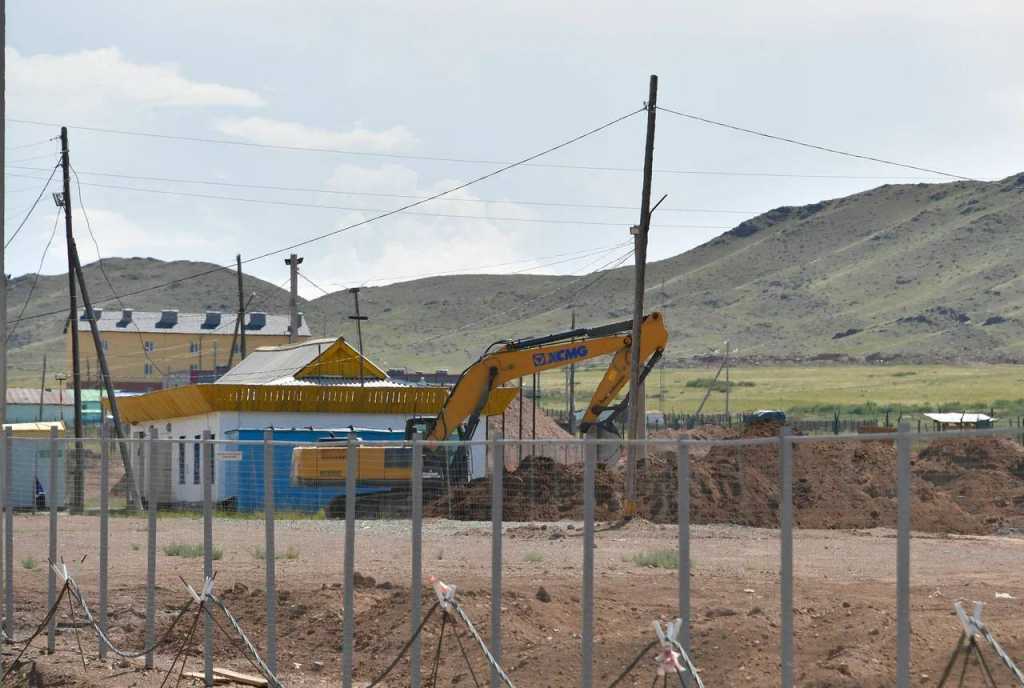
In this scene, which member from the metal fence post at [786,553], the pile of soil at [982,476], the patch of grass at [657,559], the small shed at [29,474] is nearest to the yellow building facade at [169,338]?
the small shed at [29,474]

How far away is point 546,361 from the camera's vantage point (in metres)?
40.4

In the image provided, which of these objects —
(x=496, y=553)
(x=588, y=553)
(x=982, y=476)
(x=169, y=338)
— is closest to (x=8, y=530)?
(x=496, y=553)

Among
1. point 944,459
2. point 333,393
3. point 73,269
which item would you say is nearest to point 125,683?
point 944,459

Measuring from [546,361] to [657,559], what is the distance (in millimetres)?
24878

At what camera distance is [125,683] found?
16.7m

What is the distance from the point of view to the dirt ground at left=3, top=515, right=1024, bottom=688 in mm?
13016

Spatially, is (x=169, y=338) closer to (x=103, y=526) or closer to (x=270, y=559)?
(x=103, y=526)

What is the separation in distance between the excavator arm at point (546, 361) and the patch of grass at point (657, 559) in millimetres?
22497

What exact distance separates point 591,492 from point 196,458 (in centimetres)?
1906

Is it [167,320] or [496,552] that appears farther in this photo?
[167,320]

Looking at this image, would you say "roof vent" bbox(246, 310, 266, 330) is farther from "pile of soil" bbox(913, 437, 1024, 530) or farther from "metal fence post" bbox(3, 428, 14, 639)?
"pile of soil" bbox(913, 437, 1024, 530)

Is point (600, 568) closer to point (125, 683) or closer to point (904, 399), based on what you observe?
point (125, 683)

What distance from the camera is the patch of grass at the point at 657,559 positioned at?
1514cm

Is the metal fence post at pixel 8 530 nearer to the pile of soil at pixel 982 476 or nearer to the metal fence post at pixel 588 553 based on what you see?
the metal fence post at pixel 588 553
